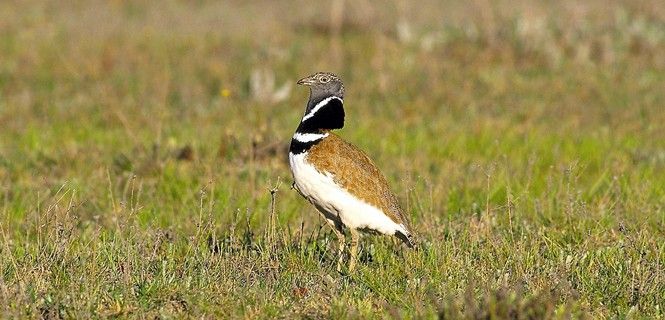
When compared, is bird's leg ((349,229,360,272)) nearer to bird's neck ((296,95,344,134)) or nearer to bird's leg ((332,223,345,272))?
bird's leg ((332,223,345,272))

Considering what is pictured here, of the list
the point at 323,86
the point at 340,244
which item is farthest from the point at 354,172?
the point at 323,86

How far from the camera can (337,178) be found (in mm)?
6117

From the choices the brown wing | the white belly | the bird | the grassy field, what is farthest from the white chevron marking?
the grassy field

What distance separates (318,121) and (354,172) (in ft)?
1.26

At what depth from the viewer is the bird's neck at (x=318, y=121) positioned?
625 cm

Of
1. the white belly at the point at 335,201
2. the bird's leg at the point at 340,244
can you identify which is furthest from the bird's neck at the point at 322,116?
the bird's leg at the point at 340,244

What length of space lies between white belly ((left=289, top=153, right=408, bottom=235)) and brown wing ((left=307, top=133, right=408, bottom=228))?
33mm

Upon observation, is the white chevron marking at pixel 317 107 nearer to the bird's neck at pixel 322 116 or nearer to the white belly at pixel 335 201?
the bird's neck at pixel 322 116

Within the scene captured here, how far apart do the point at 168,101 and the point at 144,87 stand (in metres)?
0.59

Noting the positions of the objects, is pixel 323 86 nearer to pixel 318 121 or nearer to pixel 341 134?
pixel 318 121

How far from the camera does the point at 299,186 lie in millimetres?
6195

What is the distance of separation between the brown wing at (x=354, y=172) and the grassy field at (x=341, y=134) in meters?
0.34

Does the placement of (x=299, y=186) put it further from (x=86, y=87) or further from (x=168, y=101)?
(x=86, y=87)

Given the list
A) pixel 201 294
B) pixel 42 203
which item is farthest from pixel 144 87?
pixel 201 294
